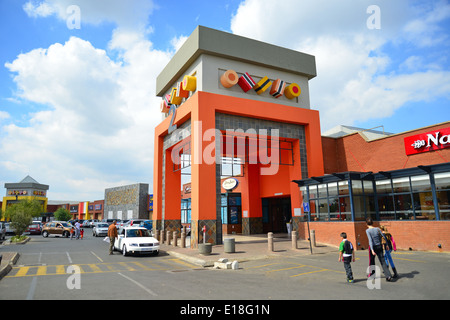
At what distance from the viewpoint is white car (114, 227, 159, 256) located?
16.3 meters

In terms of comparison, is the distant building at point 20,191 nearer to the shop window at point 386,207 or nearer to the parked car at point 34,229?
the parked car at point 34,229

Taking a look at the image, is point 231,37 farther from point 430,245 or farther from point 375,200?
point 430,245

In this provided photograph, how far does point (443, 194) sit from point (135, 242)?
1706 centimetres

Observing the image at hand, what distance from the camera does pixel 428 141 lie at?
19.2 metres

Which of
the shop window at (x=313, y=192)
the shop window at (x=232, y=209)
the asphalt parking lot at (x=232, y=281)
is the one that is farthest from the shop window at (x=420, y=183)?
the shop window at (x=232, y=209)

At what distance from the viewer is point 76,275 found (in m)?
10.5

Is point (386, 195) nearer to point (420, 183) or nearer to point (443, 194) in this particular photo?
point (420, 183)

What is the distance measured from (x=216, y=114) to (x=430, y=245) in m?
15.2

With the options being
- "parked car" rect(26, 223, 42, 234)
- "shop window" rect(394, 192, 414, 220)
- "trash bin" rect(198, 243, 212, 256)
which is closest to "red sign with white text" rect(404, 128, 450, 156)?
A: "shop window" rect(394, 192, 414, 220)

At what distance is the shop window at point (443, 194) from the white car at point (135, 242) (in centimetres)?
1578

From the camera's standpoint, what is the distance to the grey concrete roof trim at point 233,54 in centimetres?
2194

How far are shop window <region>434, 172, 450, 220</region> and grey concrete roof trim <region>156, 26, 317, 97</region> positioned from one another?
545 inches

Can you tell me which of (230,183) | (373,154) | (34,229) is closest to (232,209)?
(230,183)

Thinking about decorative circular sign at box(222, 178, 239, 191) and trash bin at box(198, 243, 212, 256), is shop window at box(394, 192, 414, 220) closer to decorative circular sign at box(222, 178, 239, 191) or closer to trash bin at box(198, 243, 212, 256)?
trash bin at box(198, 243, 212, 256)
